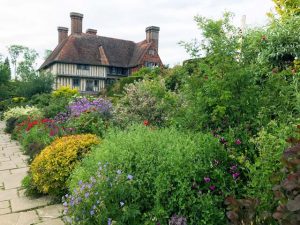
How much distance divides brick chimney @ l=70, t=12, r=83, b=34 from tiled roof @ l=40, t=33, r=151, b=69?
635mm

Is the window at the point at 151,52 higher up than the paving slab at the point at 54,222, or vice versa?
the window at the point at 151,52

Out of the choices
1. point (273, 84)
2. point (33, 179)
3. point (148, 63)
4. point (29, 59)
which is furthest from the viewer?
point (29, 59)

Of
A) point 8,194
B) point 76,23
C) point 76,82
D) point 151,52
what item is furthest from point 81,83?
point 8,194

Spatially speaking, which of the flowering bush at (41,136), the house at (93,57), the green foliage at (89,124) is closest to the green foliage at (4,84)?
the house at (93,57)

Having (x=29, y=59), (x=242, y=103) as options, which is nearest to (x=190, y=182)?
(x=242, y=103)

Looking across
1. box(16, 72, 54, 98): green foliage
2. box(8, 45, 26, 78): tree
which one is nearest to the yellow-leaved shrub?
box(16, 72, 54, 98): green foliage

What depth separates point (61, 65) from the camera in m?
31.8

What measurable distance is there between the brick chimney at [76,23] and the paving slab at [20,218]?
33172 mm

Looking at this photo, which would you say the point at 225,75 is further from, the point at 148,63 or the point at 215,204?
the point at 148,63

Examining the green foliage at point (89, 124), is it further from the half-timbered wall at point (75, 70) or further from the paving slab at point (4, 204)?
the half-timbered wall at point (75, 70)

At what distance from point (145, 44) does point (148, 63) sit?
265 cm

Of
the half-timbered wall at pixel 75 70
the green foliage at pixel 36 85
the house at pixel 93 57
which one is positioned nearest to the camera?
the green foliage at pixel 36 85

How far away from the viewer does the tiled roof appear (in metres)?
32.4

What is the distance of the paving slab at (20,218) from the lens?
12.1 ft
